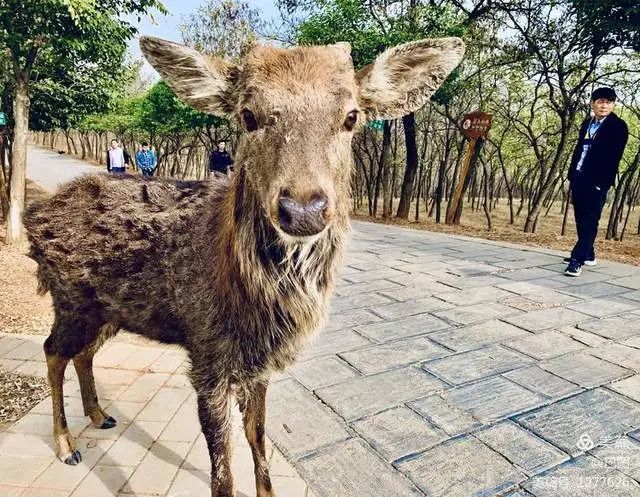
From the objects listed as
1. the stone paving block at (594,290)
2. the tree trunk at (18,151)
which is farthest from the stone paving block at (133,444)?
the tree trunk at (18,151)

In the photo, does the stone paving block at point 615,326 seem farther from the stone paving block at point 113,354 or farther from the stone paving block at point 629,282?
the stone paving block at point 113,354

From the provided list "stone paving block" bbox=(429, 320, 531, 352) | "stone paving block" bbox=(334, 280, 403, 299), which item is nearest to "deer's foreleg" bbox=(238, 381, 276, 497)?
"stone paving block" bbox=(429, 320, 531, 352)

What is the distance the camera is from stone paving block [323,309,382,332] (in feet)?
15.4

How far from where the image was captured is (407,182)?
16625 mm

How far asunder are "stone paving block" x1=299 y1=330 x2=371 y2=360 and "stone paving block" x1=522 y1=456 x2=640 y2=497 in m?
1.92

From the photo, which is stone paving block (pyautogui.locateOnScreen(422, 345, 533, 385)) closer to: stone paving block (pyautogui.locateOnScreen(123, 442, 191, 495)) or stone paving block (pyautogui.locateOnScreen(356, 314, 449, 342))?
stone paving block (pyautogui.locateOnScreen(356, 314, 449, 342))

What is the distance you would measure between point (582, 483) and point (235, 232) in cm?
228

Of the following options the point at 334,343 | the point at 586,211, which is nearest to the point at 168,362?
the point at 334,343

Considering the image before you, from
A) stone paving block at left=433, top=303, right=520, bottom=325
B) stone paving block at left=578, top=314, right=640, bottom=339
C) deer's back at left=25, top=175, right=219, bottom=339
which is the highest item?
deer's back at left=25, top=175, right=219, bottom=339

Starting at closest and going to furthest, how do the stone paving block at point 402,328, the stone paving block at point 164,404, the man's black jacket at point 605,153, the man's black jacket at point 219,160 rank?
the stone paving block at point 164,404, the stone paving block at point 402,328, the man's black jacket at point 605,153, the man's black jacket at point 219,160

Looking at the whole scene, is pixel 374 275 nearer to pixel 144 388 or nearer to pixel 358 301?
pixel 358 301

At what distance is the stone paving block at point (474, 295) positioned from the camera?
217 inches

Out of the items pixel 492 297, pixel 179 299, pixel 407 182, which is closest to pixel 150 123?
pixel 407 182

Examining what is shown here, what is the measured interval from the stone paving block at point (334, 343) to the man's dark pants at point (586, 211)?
13.4 ft
